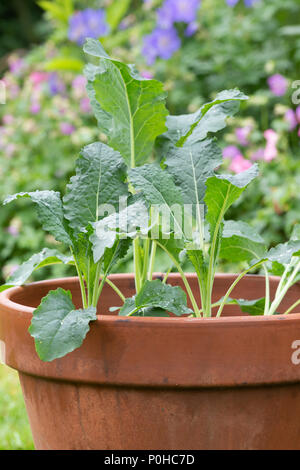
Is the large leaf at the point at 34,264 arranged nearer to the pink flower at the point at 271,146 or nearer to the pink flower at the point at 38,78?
the pink flower at the point at 271,146

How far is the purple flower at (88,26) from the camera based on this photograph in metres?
3.54

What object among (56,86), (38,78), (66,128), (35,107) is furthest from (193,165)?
(38,78)

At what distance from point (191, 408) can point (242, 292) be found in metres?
0.46

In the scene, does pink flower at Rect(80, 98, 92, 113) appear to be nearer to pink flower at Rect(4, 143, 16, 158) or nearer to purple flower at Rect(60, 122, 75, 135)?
purple flower at Rect(60, 122, 75, 135)

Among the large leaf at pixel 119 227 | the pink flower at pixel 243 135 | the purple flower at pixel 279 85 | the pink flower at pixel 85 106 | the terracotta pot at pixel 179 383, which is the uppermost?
the pink flower at pixel 85 106

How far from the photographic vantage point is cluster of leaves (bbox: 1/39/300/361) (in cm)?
89

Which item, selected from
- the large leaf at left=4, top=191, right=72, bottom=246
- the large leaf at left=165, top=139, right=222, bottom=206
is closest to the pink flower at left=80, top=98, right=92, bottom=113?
the large leaf at left=165, top=139, right=222, bottom=206

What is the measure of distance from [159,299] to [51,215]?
24 centimetres

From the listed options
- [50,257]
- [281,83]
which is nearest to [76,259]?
[50,257]

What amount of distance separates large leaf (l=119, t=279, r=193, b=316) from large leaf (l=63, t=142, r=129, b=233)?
0.18 meters

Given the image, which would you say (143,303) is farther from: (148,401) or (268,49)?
(268,49)

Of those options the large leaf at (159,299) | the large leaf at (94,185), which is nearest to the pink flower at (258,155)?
the large leaf at (94,185)

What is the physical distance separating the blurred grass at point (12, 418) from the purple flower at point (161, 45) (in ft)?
6.25

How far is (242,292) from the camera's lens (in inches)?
50.3
